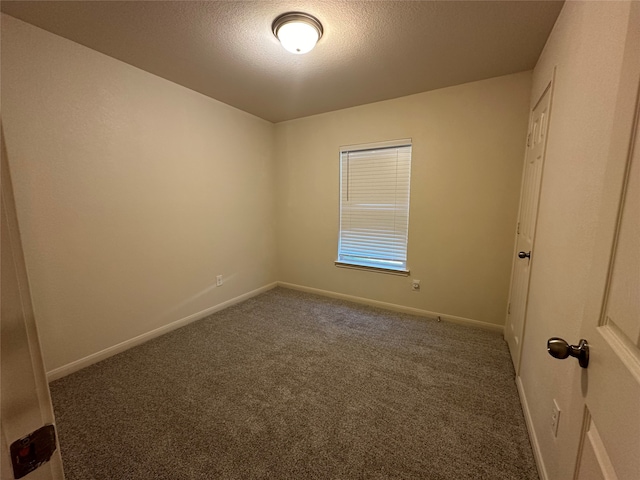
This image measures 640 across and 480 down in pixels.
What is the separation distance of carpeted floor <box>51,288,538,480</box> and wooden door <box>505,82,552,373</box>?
0.26 m

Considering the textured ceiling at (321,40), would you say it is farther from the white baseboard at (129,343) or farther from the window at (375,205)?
the white baseboard at (129,343)

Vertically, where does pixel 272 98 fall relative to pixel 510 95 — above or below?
above

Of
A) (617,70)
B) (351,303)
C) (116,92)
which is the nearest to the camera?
(617,70)

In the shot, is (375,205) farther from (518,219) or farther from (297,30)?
(297,30)

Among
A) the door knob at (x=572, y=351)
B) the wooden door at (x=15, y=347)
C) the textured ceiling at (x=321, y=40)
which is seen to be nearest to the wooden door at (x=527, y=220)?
the textured ceiling at (x=321, y=40)

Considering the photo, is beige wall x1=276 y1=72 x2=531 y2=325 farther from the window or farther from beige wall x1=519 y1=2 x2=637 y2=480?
beige wall x1=519 y1=2 x2=637 y2=480

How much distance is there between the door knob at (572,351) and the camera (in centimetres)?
64

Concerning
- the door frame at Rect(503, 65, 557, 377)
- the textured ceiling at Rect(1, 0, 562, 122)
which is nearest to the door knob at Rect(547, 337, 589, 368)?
the door frame at Rect(503, 65, 557, 377)

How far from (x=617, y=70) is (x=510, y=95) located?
1.89 metres

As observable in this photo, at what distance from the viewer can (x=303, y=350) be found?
7.70 feet

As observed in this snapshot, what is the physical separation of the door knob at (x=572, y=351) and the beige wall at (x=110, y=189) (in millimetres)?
2814

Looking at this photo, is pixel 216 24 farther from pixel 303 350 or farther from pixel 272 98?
pixel 303 350

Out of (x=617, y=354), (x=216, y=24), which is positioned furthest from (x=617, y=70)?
(x=216, y=24)

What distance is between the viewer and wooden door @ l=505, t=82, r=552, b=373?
181 centimetres
